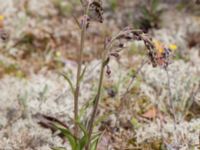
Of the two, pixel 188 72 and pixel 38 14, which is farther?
pixel 38 14

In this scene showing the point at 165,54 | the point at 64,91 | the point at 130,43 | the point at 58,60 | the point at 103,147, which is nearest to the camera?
the point at 165,54

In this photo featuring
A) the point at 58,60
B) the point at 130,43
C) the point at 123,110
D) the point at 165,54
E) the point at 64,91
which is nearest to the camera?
the point at 165,54

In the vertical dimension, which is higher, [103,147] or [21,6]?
[21,6]

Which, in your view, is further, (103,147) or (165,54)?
(103,147)

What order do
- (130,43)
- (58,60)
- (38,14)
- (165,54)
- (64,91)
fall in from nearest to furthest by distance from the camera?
(165,54) < (64,91) < (58,60) < (130,43) < (38,14)

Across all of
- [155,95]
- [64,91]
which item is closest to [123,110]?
[155,95]

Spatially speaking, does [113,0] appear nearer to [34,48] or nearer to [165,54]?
[34,48]

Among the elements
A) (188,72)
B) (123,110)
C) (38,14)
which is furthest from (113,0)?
(123,110)

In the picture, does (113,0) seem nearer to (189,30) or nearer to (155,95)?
(189,30)

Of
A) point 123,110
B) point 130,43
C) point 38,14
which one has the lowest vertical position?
point 123,110
